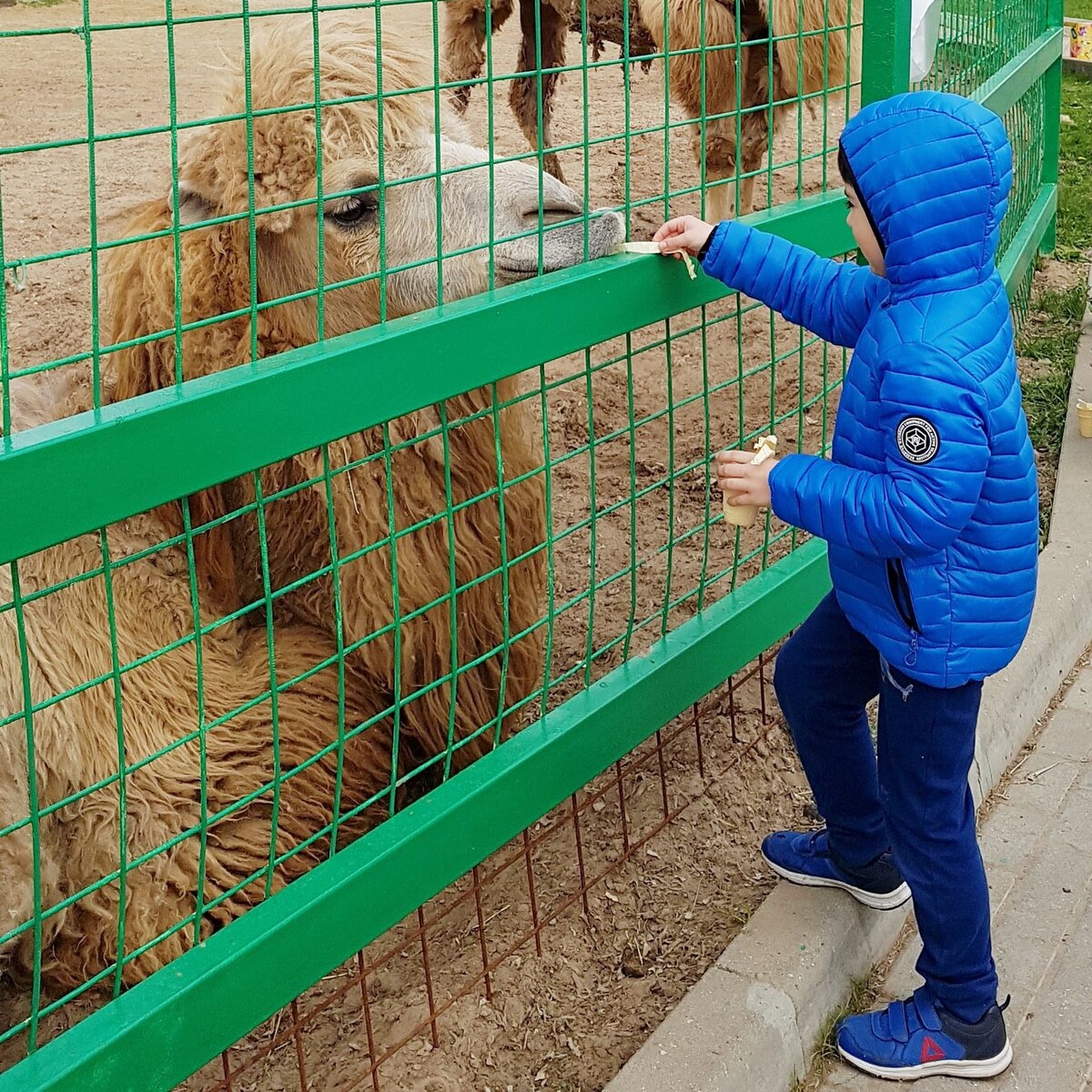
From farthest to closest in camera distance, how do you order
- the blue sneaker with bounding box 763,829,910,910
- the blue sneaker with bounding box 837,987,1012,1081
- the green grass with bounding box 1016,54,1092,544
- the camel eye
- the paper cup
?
the green grass with bounding box 1016,54,1092,544
the paper cup
the camel eye
the blue sneaker with bounding box 763,829,910,910
the blue sneaker with bounding box 837,987,1012,1081

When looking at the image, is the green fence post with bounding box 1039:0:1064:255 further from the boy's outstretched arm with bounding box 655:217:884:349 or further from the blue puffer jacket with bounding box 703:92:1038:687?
the blue puffer jacket with bounding box 703:92:1038:687

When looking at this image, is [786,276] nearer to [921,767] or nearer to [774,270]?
[774,270]

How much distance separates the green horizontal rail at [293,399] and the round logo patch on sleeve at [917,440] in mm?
638

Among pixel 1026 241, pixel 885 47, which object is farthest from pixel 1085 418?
pixel 885 47

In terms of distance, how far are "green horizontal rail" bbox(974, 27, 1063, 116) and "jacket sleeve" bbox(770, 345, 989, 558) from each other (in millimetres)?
3179

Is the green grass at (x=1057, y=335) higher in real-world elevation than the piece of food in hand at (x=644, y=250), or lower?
lower

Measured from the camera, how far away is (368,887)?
7.68 feet

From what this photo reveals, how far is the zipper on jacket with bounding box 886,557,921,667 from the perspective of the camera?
239cm

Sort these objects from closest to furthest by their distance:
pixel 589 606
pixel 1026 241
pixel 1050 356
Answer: pixel 589 606 < pixel 1026 241 < pixel 1050 356

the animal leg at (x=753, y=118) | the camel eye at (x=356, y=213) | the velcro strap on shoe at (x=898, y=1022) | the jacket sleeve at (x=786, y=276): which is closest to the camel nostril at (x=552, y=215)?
the jacket sleeve at (x=786, y=276)

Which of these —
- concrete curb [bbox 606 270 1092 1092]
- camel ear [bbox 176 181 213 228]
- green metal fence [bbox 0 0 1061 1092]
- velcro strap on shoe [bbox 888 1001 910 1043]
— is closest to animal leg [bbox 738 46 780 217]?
green metal fence [bbox 0 0 1061 1092]

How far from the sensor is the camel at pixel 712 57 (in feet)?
20.6

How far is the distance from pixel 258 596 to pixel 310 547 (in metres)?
0.19

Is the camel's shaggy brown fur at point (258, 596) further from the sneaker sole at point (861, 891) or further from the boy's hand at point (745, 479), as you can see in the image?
the sneaker sole at point (861, 891)
